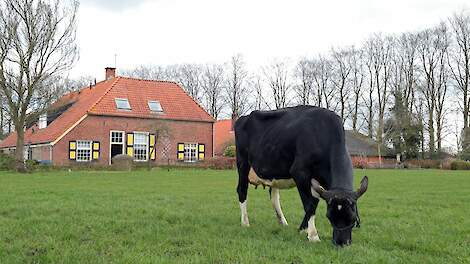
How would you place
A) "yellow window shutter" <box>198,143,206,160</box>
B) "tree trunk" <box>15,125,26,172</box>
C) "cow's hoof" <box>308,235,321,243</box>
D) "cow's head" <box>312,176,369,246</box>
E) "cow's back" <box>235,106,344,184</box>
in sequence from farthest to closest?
"yellow window shutter" <box>198,143,206,160</box> < "tree trunk" <box>15,125,26,172</box> < "cow's back" <box>235,106,344,184</box> < "cow's hoof" <box>308,235,321,243</box> < "cow's head" <box>312,176,369,246</box>

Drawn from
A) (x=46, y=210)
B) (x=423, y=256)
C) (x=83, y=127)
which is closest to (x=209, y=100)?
(x=83, y=127)

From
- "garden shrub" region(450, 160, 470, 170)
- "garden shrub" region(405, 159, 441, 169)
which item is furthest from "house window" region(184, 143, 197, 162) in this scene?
"garden shrub" region(450, 160, 470, 170)

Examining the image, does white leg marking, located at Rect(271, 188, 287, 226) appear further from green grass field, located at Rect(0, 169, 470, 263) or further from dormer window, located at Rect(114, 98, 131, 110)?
dormer window, located at Rect(114, 98, 131, 110)

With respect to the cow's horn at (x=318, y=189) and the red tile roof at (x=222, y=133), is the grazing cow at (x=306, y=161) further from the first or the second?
the red tile roof at (x=222, y=133)

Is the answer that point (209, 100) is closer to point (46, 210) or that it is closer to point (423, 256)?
point (46, 210)

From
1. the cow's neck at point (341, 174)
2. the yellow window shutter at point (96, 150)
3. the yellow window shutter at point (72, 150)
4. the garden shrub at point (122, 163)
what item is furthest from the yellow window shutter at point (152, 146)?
the cow's neck at point (341, 174)

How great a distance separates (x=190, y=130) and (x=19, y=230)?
37.7m

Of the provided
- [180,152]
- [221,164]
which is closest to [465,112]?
[221,164]

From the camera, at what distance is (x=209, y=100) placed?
68.8m

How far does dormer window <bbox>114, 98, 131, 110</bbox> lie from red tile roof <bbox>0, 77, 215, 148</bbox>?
0.35 meters

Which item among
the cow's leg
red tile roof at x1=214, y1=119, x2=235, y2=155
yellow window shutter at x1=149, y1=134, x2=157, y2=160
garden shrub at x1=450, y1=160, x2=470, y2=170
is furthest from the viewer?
red tile roof at x1=214, y1=119, x2=235, y2=155

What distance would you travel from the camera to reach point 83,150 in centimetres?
4041

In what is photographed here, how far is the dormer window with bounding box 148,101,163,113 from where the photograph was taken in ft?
145

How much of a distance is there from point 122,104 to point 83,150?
531 cm
